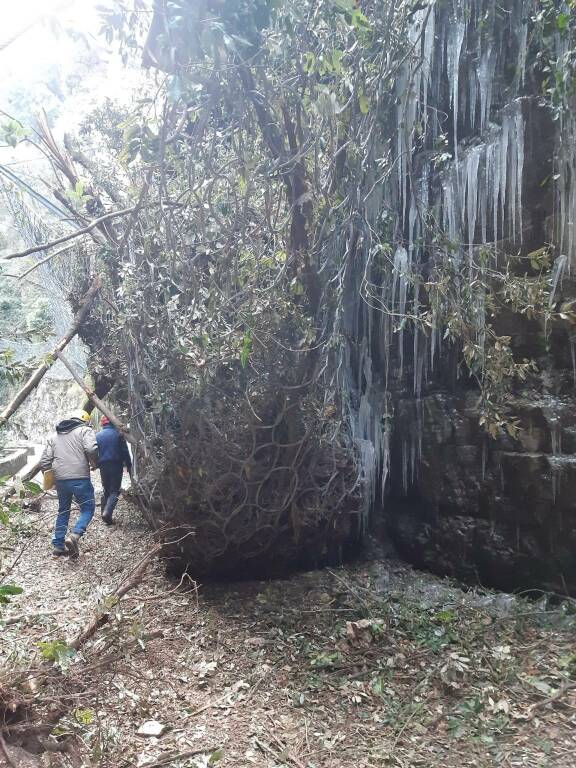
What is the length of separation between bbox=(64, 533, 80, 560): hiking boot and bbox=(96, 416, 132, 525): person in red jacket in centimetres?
104

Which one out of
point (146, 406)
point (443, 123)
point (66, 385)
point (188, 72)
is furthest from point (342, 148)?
point (66, 385)

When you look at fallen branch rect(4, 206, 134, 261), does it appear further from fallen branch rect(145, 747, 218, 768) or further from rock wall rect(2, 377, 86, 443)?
rock wall rect(2, 377, 86, 443)

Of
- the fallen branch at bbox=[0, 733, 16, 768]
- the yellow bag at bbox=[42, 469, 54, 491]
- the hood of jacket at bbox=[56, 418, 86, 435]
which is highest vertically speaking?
the hood of jacket at bbox=[56, 418, 86, 435]

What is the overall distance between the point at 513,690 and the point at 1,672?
2951 mm

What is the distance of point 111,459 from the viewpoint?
6965 millimetres

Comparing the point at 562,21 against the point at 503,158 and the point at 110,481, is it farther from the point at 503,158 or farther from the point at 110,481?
the point at 110,481

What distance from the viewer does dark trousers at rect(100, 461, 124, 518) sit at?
6.98 metres

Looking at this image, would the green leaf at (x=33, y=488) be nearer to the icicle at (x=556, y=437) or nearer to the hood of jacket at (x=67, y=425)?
the hood of jacket at (x=67, y=425)

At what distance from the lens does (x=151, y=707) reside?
12.5 ft

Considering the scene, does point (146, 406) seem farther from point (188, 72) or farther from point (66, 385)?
point (66, 385)

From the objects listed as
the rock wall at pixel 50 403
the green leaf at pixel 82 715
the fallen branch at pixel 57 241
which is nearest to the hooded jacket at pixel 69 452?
the fallen branch at pixel 57 241

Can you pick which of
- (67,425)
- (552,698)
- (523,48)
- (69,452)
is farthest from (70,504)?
(523,48)

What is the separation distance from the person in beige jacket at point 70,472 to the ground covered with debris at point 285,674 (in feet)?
1.65

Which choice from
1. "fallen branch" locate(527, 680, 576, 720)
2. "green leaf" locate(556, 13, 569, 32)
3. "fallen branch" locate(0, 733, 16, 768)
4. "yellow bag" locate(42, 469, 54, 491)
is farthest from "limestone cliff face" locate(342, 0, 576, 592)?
"yellow bag" locate(42, 469, 54, 491)
